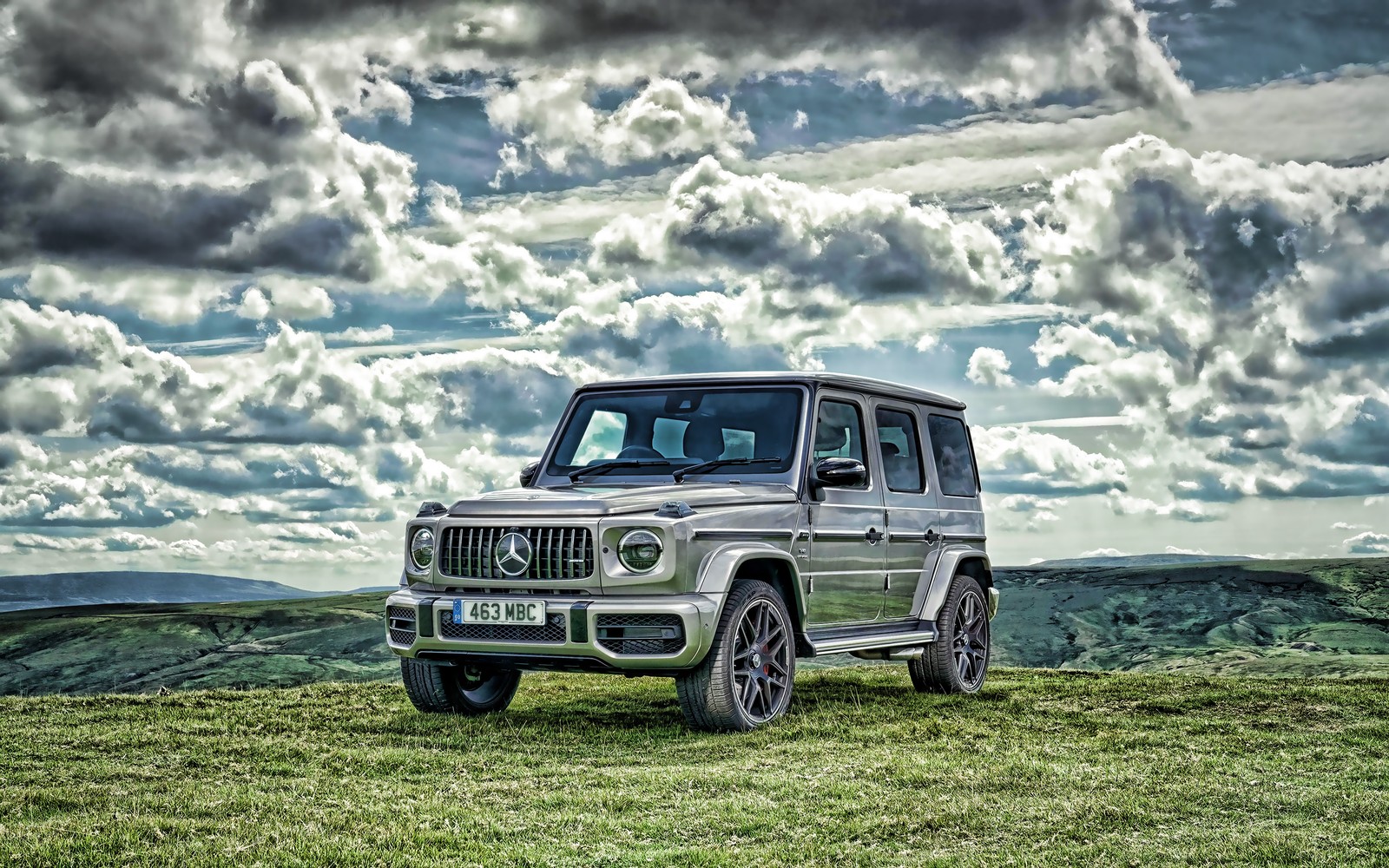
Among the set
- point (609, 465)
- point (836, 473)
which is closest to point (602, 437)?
point (609, 465)

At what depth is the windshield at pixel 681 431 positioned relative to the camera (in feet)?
32.8

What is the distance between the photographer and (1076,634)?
310 ft

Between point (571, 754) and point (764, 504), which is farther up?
point (764, 504)

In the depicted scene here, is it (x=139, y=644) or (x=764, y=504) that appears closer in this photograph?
(x=764, y=504)

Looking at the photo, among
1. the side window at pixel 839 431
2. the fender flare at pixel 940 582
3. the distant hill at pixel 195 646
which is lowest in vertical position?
the distant hill at pixel 195 646

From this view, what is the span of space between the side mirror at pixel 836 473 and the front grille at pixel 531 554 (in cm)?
187

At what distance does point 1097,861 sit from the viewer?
548cm

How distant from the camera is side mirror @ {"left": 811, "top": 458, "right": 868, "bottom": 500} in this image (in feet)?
31.7

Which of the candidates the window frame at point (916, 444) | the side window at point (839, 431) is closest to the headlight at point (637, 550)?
the side window at point (839, 431)

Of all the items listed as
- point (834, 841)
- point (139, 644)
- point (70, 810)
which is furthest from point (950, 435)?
point (139, 644)

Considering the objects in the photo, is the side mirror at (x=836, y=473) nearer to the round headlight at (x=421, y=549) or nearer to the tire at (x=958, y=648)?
the tire at (x=958, y=648)

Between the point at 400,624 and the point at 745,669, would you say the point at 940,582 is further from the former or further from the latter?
the point at 400,624

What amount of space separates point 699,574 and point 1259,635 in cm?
8792

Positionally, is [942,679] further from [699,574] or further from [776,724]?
[699,574]
